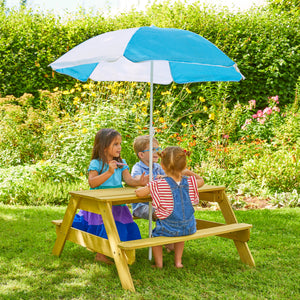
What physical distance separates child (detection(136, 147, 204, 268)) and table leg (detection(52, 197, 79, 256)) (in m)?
0.63

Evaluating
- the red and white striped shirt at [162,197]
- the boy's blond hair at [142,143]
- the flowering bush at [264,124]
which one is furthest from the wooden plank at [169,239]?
the flowering bush at [264,124]

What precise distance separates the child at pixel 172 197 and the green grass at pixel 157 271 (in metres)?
0.40

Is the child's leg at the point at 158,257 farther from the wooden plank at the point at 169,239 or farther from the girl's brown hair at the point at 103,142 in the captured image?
the girl's brown hair at the point at 103,142

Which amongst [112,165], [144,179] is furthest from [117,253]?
[144,179]

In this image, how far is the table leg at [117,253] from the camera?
10.8 ft

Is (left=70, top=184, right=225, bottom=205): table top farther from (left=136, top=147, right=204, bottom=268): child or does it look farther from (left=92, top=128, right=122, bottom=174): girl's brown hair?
(left=92, top=128, right=122, bottom=174): girl's brown hair

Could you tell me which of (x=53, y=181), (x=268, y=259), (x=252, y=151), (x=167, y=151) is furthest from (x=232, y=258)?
(x=252, y=151)

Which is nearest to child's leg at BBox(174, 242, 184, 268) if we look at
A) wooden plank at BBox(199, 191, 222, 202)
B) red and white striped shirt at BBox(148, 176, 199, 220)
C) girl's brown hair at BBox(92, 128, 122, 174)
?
red and white striped shirt at BBox(148, 176, 199, 220)

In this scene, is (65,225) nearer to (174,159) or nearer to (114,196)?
(114,196)

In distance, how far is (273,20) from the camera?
10.6 metres

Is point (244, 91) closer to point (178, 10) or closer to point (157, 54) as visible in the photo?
point (178, 10)

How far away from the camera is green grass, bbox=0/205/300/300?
325 centimetres

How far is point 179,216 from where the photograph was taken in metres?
3.65

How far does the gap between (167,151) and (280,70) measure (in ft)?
24.5
